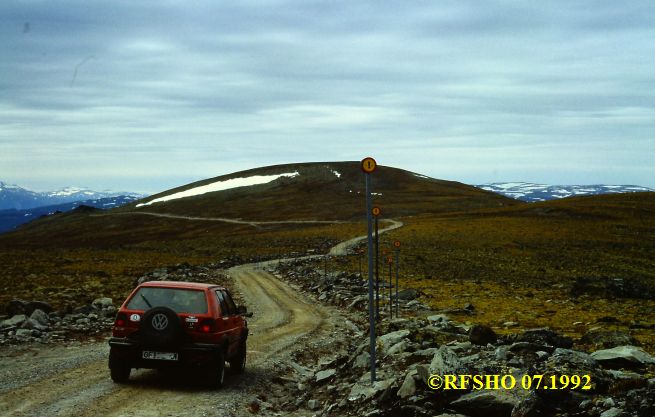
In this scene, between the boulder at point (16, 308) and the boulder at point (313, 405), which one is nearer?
the boulder at point (313, 405)

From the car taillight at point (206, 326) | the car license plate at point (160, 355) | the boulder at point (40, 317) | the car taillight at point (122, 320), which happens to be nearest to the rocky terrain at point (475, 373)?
the car taillight at point (206, 326)

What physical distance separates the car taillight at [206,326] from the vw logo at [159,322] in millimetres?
744

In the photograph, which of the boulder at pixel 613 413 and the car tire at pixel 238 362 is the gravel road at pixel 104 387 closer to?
the car tire at pixel 238 362

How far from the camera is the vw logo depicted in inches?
491

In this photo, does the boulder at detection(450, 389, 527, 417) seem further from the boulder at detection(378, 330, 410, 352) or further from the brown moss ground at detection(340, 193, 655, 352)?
the brown moss ground at detection(340, 193, 655, 352)

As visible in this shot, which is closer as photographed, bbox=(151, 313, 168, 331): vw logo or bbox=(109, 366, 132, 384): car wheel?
bbox=(151, 313, 168, 331): vw logo

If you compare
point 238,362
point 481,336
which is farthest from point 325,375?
point 481,336

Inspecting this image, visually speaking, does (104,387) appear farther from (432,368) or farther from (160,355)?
(432,368)

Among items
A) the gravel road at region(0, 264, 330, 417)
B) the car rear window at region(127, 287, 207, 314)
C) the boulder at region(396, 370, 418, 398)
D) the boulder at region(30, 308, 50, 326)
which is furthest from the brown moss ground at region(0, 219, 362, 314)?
the boulder at region(396, 370, 418, 398)

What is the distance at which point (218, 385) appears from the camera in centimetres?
1312

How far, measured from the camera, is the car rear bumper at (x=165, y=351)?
495 inches

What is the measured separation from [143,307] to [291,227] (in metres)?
105

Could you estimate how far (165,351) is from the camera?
1261 cm

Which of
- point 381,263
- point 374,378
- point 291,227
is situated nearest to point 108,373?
point 374,378
